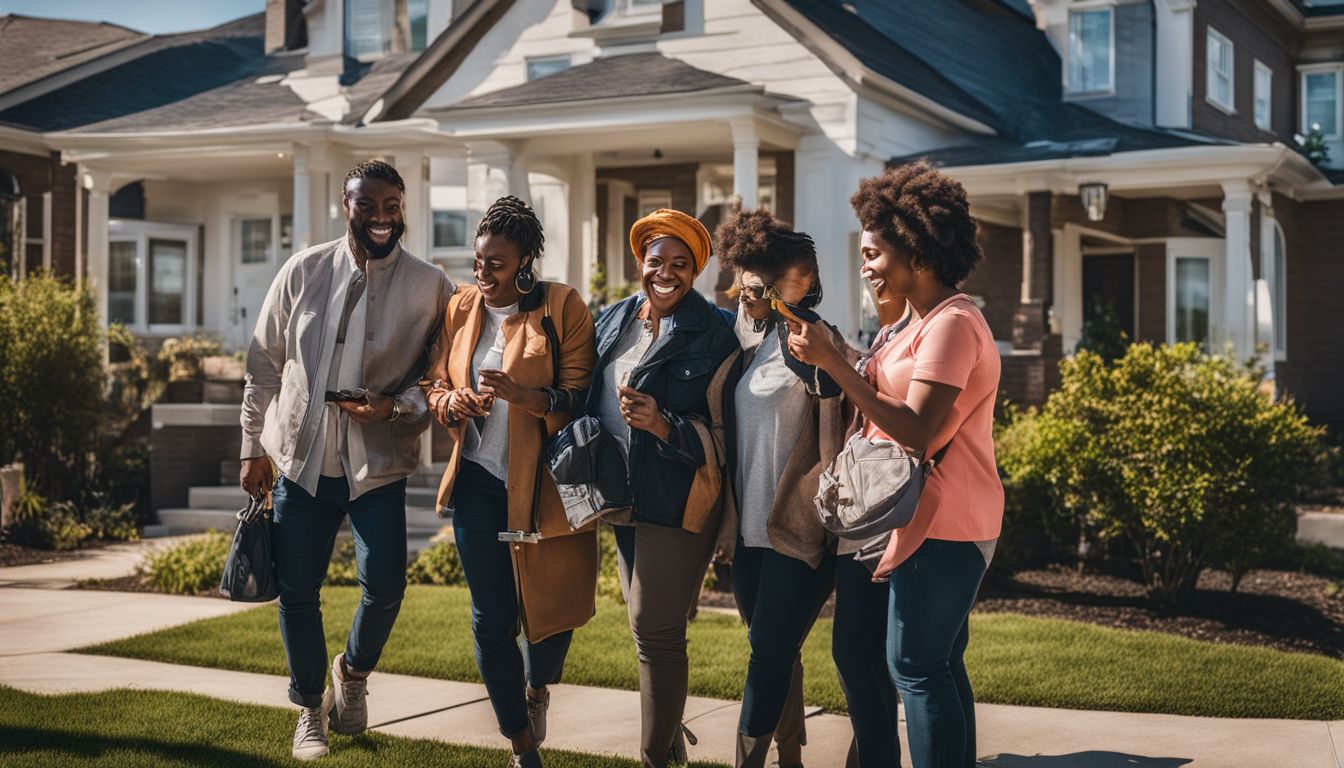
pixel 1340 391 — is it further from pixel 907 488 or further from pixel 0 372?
pixel 907 488

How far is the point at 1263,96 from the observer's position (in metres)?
21.2

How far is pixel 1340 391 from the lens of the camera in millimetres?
20391

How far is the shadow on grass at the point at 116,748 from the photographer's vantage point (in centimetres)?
522

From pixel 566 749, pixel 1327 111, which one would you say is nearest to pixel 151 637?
pixel 566 749

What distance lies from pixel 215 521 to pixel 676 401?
32.5ft

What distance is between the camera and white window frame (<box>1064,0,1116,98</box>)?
1870 cm

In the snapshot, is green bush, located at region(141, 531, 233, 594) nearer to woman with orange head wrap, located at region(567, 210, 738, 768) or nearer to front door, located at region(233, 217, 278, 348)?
woman with orange head wrap, located at region(567, 210, 738, 768)

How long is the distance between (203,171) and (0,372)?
800 centimetres

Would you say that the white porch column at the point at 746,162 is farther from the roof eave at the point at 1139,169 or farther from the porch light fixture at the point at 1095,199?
the porch light fixture at the point at 1095,199

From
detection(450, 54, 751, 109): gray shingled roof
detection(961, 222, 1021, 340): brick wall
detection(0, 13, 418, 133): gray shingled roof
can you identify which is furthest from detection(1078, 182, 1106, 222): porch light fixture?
detection(0, 13, 418, 133): gray shingled roof

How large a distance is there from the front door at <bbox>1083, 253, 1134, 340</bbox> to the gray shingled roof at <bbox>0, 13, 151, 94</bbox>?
15052 millimetres

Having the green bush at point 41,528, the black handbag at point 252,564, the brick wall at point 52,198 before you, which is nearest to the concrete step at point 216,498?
the green bush at point 41,528

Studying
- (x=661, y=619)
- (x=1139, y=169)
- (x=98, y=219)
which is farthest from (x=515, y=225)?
(x=98, y=219)

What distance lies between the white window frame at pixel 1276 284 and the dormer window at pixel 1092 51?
2.88 metres
